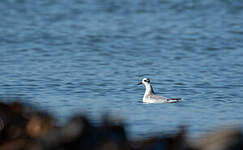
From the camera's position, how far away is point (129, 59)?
1916 cm

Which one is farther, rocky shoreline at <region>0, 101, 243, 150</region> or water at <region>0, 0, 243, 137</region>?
water at <region>0, 0, 243, 137</region>

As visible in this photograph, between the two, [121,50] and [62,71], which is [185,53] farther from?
[62,71]

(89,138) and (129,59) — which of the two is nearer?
(89,138)

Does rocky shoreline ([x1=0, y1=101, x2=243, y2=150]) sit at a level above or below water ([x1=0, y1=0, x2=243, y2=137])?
above

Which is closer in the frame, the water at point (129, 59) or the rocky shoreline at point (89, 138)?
the rocky shoreline at point (89, 138)

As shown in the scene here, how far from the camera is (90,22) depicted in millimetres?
26891

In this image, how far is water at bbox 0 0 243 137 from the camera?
12.6 metres

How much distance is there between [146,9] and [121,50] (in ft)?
32.8

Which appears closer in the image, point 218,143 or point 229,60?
point 218,143

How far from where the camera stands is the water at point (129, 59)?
41.4 feet

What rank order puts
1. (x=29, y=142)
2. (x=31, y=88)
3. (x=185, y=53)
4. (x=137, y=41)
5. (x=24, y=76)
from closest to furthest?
(x=29, y=142) < (x=31, y=88) < (x=24, y=76) < (x=185, y=53) < (x=137, y=41)

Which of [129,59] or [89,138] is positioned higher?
[89,138]

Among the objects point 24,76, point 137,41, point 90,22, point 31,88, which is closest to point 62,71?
point 24,76

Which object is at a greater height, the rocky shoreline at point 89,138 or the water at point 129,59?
the rocky shoreline at point 89,138
